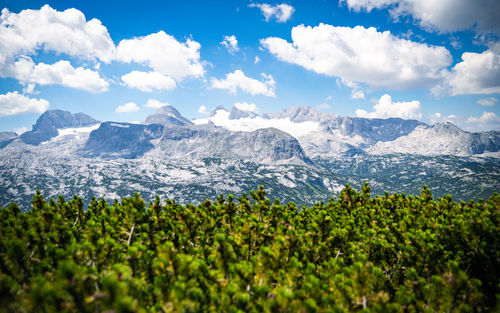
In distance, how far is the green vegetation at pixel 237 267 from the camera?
9508 mm

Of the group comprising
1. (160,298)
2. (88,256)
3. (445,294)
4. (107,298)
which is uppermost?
(107,298)

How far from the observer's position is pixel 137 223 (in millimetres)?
19562

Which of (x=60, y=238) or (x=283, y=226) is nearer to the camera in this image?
(x=60, y=238)

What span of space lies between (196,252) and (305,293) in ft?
29.2

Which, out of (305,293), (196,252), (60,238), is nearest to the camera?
(305,293)

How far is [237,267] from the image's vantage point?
12656 mm

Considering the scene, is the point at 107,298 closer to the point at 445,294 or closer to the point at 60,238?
the point at 60,238

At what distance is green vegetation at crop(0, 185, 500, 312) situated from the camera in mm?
9508

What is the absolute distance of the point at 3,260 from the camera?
38.1 feet

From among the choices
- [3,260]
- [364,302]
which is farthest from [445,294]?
[3,260]

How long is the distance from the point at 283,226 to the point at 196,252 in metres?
7.11

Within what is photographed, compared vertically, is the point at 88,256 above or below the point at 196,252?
above

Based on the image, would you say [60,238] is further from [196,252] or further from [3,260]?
[196,252]

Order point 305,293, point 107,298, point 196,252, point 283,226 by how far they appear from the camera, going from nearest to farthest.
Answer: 1. point 107,298
2. point 305,293
3. point 196,252
4. point 283,226
